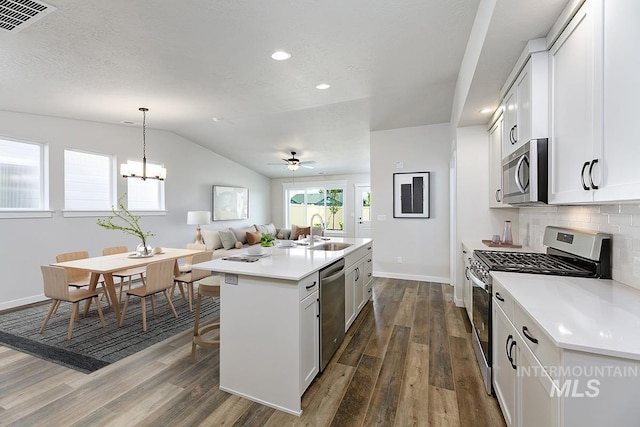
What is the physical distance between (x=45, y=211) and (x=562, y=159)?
19.1 ft

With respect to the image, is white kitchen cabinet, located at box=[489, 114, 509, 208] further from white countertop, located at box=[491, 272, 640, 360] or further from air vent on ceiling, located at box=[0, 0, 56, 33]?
air vent on ceiling, located at box=[0, 0, 56, 33]

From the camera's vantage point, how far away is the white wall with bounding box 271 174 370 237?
8.78 meters

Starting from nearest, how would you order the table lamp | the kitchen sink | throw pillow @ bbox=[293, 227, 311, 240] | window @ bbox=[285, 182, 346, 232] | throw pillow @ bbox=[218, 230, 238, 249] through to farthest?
1. the kitchen sink
2. the table lamp
3. throw pillow @ bbox=[218, 230, 238, 249]
4. throw pillow @ bbox=[293, 227, 311, 240]
5. window @ bbox=[285, 182, 346, 232]

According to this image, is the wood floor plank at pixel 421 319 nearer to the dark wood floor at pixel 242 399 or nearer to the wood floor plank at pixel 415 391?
the dark wood floor at pixel 242 399

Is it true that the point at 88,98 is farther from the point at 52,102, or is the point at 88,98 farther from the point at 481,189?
the point at 481,189

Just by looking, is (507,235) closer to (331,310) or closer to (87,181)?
(331,310)

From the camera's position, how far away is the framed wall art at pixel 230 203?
704 cm

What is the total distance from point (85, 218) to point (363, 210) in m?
6.49

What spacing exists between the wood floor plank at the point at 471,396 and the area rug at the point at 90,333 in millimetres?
2695

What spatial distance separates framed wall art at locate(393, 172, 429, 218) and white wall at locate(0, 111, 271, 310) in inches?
171

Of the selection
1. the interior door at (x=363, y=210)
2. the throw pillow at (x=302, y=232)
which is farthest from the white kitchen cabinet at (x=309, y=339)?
the interior door at (x=363, y=210)

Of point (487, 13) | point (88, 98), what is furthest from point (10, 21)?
point (487, 13)

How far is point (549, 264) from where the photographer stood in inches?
79.2
